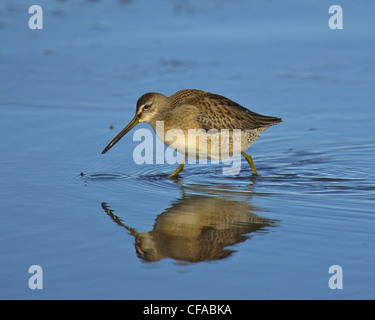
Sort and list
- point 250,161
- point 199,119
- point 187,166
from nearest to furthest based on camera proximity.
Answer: point 199,119, point 250,161, point 187,166

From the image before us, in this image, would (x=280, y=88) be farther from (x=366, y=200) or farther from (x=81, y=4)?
(x=81, y=4)

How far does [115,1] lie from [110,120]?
4.09 m

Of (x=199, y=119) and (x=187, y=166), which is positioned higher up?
(x=199, y=119)

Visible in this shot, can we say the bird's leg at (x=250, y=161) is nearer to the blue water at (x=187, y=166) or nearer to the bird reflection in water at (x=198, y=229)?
the blue water at (x=187, y=166)

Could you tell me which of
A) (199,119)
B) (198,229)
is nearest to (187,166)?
(199,119)

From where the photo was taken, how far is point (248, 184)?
5.92 meters

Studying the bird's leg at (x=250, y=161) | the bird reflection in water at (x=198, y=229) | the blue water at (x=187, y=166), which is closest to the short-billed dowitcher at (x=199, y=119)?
the bird's leg at (x=250, y=161)

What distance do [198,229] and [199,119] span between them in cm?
152

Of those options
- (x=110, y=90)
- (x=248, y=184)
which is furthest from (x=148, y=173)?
(x=110, y=90)

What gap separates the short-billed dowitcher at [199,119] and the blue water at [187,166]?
24 centimetres

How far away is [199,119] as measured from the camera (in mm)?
6141

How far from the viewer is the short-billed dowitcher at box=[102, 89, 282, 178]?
6.07 metres

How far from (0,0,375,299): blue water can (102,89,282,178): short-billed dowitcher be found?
24 cm

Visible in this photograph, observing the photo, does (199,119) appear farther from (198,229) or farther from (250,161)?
(198,229)
